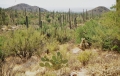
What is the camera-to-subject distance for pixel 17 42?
15.4 metres

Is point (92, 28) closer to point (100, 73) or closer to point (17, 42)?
point (17, 42)

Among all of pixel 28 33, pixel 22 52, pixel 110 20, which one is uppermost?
pixel 110 20

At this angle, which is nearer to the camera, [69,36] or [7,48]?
[7,48]

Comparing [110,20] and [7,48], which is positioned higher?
[110,20]

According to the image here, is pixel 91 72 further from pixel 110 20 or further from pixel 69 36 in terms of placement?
pixel 69 36

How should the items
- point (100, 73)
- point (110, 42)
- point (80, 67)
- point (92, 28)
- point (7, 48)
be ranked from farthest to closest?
point (92, 28) < point (7, 48) < point (110, 42) < point (80, 67) < point (100, 73)

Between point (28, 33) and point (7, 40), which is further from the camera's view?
point (28, 33)

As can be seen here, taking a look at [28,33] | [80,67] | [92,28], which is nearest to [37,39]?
[28,33]

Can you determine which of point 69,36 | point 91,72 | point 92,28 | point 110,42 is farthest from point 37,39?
point 69,36

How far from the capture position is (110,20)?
9.91 m

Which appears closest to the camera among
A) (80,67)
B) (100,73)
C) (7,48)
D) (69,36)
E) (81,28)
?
Result: (100,73)

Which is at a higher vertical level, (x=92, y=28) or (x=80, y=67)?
(x=92, y=28)

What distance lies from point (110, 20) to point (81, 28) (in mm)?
9306

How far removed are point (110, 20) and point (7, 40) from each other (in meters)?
8.70
